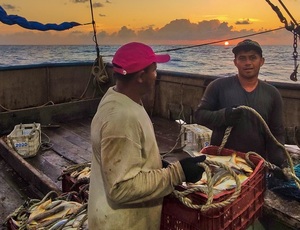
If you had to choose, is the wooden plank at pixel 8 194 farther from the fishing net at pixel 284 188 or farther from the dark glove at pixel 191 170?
the fishing net at pixel 284 188

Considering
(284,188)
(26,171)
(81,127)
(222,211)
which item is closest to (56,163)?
(26,171)

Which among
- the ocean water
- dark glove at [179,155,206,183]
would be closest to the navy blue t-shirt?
dark glove at [179,155,206,183]

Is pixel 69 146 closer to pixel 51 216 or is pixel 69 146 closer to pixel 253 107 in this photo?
pixel 51 216

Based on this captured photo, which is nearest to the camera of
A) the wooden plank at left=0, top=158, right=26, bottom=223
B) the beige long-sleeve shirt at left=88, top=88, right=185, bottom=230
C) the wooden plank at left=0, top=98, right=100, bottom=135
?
the beige long-sleeve shirt at left=88, top=88, right=185, bottom=230

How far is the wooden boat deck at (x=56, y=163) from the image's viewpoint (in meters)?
2.96

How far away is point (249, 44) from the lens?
324cm

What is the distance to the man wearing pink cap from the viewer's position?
1.78m

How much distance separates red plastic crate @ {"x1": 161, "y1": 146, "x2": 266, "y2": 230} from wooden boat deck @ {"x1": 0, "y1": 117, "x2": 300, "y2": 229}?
69 cm

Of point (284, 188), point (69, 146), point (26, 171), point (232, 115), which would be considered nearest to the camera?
point (232, 115)

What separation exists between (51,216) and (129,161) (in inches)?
81.8

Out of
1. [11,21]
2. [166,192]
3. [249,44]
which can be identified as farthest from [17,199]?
[11,21]

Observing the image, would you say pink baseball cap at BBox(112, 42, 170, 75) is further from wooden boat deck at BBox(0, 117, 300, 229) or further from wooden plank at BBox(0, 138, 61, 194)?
wooden plank at BBox(0, 138, 61, 194)

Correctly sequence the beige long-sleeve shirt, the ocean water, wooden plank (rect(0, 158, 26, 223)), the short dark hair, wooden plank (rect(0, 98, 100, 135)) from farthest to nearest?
the ocean water → wooden plank (rect(0, 98, 100, 135)) → wooden plank (rect(0, 158, 26, 223)) → the short dark hair → the beige long-sleeve shirt

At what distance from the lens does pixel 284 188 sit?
311 centimetres
